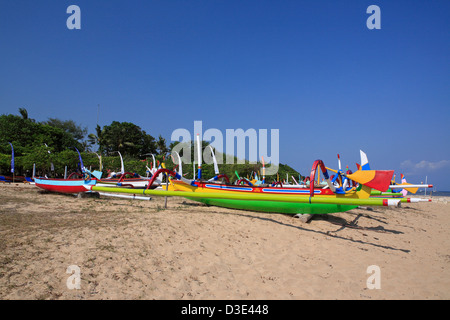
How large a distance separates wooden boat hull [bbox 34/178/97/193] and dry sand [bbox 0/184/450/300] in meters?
2.95

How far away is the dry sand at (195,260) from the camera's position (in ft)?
11.2

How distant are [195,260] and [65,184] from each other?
30.0ft

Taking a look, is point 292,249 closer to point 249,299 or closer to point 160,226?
point 249,299

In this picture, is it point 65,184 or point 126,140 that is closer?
point 65,184

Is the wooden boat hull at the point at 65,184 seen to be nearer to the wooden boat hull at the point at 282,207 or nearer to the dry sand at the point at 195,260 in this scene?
the dry sand at the point at 195,260

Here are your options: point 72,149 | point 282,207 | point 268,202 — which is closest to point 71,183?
point 268,202

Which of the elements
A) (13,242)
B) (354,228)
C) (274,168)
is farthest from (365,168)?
(274,168)

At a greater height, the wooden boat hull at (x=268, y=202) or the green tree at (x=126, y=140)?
the green tree at (x=126, y=140)

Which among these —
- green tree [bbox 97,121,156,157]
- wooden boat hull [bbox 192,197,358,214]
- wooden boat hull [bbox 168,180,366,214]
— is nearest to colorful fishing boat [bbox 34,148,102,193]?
wooden boat hull [bbox 168,180,366,214]

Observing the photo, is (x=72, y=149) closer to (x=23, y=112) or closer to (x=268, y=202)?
(x=23, y=112)

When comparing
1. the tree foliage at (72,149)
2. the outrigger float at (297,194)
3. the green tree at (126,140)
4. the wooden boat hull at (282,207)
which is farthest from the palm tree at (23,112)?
the wooden boat hull at (282,207)

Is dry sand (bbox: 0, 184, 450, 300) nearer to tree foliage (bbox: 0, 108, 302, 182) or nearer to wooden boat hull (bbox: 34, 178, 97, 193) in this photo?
wooden boat hull (bbox: 34, 178, 97, 193)

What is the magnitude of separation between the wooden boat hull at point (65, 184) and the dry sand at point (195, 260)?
2.95 metres

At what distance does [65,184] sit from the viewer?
35.2ft
